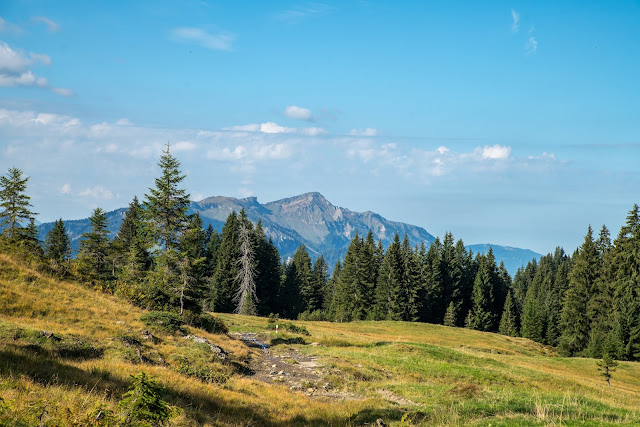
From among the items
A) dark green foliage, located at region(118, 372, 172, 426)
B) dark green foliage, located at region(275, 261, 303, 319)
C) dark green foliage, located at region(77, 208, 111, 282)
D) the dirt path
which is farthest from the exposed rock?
dark green foliage, located at region(275, 261, 303, 319)

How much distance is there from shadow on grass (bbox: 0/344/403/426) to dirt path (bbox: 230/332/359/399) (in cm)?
526

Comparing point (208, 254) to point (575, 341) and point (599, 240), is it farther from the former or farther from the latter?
point (599, 240)

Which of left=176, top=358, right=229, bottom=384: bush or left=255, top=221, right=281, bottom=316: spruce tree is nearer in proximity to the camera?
left=176, top=358, right=229, bottom=384: bush

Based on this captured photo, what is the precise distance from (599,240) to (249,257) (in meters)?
65.0

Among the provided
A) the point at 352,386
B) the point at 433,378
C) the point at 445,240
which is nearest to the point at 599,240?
the point at 445,240

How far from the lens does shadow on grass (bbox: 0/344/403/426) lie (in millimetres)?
9665

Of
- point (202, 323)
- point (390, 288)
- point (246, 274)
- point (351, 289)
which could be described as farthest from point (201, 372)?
point (351, 289)

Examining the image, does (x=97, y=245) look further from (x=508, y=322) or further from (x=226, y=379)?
(x=508, y=322)

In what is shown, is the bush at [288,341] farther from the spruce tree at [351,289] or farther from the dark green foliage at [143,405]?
the spruce tree at [351,289]

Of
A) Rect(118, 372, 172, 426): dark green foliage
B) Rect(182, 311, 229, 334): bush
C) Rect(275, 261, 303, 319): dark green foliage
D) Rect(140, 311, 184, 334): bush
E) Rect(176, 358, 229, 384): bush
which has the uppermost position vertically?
Rect(118, 372, 172, 426): dark green foliage

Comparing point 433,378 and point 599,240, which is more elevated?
point 599,240

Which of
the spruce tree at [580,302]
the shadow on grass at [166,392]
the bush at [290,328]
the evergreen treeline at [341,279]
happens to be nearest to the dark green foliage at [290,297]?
the evergreen treeline at [341,279]

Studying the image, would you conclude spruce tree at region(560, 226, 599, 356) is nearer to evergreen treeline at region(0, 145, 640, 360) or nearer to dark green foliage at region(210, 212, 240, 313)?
evergreen treeline at region(0, 145, 640, 360)

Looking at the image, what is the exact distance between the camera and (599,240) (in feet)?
246
